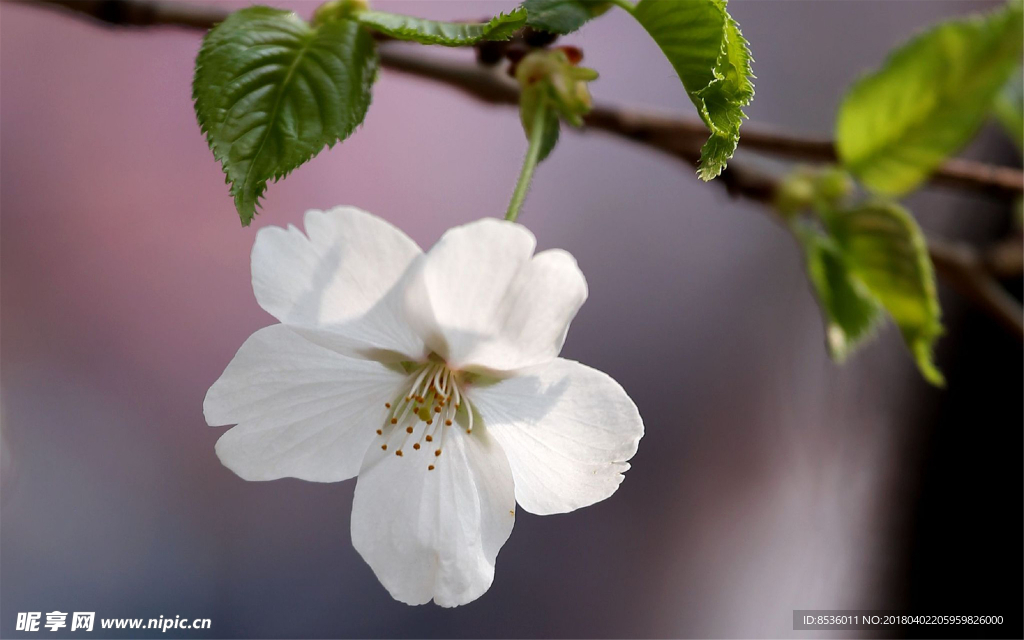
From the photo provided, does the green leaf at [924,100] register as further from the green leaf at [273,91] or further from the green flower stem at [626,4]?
the green leaf at [273,91]

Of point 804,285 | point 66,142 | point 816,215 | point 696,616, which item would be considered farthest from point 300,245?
point 804,285

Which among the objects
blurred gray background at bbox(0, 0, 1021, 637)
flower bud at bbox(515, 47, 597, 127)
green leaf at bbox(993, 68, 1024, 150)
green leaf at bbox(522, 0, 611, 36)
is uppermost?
green leaf at bbox(993, 68, 1024, 150)

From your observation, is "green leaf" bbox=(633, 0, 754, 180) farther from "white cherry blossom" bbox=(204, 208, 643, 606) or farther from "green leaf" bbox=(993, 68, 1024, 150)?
"green leaf" bbox=(993, 68, 1024, 150)

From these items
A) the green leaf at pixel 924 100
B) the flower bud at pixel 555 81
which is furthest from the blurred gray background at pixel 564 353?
the flower bud at pixel 555 81

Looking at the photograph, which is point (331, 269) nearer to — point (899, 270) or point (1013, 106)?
point (899, 270)

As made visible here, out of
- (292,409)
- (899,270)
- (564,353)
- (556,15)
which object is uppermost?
(556,15)

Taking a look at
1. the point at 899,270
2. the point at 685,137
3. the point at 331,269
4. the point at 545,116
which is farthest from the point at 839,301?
the point at 331,269

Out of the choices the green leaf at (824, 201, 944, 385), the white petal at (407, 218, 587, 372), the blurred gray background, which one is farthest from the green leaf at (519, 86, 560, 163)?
the blurred gray background
